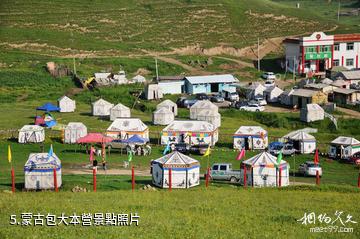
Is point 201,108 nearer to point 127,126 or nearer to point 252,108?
point 127,126

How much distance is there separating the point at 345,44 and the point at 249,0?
47.4 meters

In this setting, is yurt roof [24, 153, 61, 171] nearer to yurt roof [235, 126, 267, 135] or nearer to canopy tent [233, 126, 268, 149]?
canopy tent [233, 126, 268, 149]

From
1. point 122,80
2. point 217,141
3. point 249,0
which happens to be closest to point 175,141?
point 217,141

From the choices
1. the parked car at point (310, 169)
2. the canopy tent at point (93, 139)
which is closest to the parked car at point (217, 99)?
the canopy tent at point (93, 139)

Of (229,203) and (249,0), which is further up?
(249,0)

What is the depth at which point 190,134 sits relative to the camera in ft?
182

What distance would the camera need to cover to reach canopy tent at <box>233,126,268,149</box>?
2143 inches

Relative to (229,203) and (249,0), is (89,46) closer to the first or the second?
(249,0)

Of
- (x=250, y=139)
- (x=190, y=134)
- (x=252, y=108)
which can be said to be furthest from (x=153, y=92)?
(x=250, y=139)

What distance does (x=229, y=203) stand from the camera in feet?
103

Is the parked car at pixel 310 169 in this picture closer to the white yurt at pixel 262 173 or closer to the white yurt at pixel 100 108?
the white yurt at pixel 262 173

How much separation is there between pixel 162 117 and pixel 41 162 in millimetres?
23984

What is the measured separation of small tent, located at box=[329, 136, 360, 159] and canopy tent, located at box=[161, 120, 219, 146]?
9.33 m

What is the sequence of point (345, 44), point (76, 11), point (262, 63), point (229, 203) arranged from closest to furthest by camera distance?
point (229, 203) → point (345, 44) → point (262, 63) → point (76, 11)
